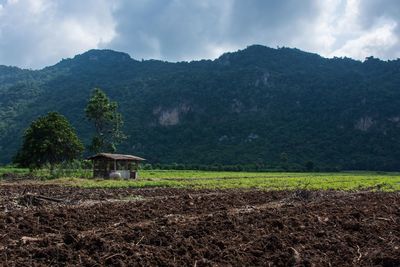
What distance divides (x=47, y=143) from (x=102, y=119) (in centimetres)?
1478

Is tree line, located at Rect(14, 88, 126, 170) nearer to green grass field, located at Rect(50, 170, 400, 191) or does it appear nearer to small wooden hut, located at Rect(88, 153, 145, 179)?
small wooden hut, located at Rect(88, 153, 145, 179)

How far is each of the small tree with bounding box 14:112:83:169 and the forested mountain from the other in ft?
170

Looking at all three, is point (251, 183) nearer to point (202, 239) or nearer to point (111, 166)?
point (111, 166)

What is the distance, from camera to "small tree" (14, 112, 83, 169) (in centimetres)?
4678

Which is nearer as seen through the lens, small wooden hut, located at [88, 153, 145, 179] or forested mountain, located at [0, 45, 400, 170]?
small wooden hut, located at [88, 153, 145, 179]

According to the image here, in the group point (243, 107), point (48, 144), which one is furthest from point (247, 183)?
point (243, 107)

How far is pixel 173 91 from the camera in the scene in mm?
149125

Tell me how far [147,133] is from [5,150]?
36.7 metres

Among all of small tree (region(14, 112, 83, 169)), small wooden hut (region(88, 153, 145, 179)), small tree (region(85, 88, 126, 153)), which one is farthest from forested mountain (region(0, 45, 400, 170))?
small tree (region(14, 112, 83, 169))

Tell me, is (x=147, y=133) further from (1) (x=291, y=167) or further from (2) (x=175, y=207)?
(2) (x=175, y=207)

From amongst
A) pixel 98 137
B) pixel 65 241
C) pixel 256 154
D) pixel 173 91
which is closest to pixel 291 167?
pixel 256 154

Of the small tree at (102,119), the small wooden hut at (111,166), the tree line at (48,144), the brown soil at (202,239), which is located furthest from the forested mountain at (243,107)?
the brown soil at (202,239)

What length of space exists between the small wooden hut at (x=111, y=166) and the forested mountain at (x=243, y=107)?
49.1 meters

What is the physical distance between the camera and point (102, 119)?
60.7 metres
